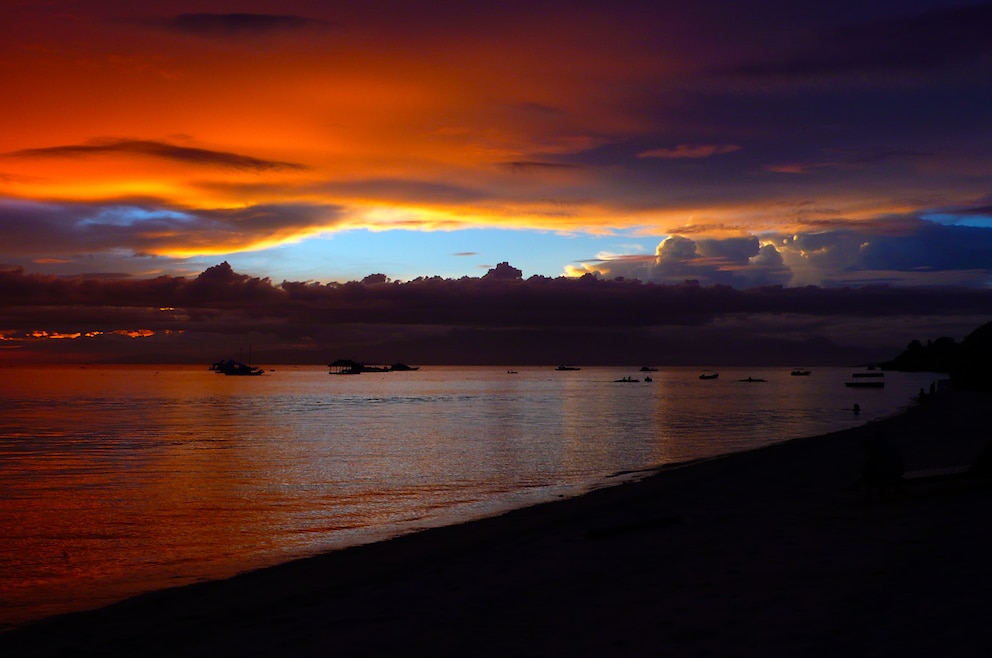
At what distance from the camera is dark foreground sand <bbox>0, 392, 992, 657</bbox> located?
29.7ft

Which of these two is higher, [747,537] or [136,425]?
[747,537]

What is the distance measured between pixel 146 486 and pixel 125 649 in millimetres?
21125

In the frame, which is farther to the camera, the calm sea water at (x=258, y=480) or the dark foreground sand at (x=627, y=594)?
the calm sea water at (x=258, y=480)

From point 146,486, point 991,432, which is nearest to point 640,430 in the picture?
point 991,432

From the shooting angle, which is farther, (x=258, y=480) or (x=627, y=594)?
(x=258, y=480)

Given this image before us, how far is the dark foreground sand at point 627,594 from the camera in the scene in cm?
906

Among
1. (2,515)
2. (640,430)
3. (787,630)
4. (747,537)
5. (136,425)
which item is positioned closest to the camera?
(787,630)

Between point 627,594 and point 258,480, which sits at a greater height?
point 627,594

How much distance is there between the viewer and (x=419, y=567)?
582 inches

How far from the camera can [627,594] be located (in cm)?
1109

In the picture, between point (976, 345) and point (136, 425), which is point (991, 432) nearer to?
point (136, 425)

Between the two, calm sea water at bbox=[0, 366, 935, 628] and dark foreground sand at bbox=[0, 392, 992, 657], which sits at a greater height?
dark foreground sand at bbox=[0, 392, 992, 657]

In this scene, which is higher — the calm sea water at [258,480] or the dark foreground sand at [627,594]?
the dark foreground sand at [627,594]

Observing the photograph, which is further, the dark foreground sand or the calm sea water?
the calm sea water
